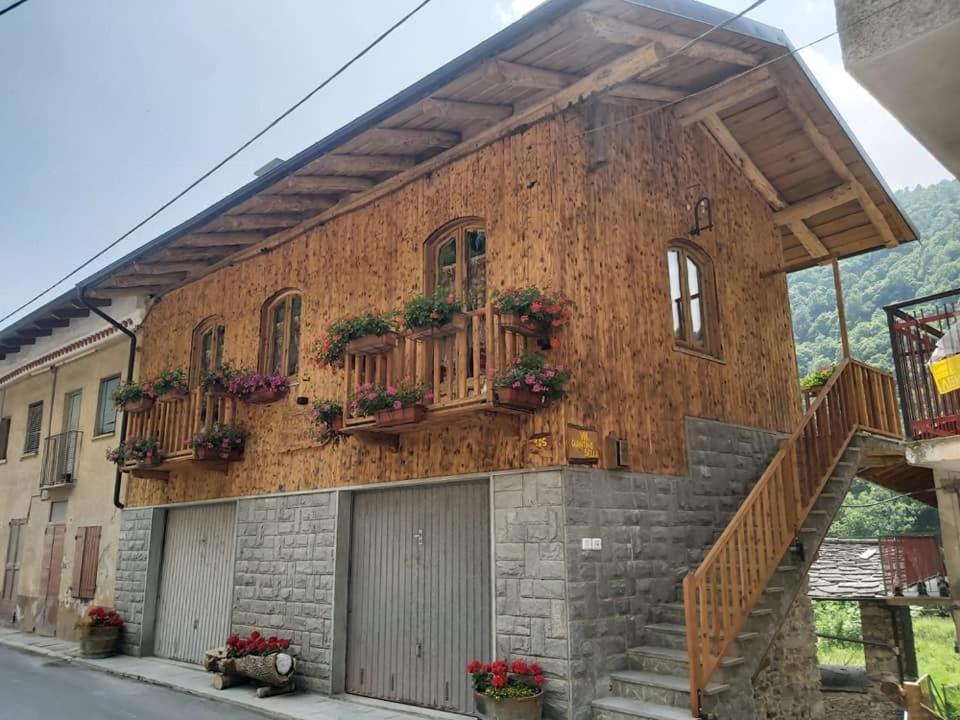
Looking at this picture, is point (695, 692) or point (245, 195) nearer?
point (695, 692)

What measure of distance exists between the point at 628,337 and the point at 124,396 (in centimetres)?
848

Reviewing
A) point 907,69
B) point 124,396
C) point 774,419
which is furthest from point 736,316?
point 124,396

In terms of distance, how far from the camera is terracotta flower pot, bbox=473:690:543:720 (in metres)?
6.17

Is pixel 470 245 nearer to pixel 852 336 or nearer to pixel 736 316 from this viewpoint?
pixel 736 316

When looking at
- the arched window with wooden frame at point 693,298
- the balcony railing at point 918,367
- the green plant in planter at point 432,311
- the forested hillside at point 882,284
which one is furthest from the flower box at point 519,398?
the forested hillside at point 882,284

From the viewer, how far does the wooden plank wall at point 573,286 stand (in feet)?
24.8

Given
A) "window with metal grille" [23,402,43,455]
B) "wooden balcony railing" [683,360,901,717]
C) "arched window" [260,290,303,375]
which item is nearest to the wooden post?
"wooden balcony railing" [683,360,901,717]

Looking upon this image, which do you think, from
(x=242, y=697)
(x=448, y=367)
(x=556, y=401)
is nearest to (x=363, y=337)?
(x=448, y=367)

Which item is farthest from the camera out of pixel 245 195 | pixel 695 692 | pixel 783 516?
pixel 245 195

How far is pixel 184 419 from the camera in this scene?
11180 mm

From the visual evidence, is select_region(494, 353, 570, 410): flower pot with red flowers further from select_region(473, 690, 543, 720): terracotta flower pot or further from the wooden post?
the wooden post

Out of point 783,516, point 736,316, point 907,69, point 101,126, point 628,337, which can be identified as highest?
point 101,126

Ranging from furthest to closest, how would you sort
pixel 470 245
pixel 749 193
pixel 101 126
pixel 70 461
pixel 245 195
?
pixel 101 126 < pixel 70 461 < pixel 749 193 < pixel 245 195 < pixel 470 245

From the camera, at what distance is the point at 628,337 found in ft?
25.7
